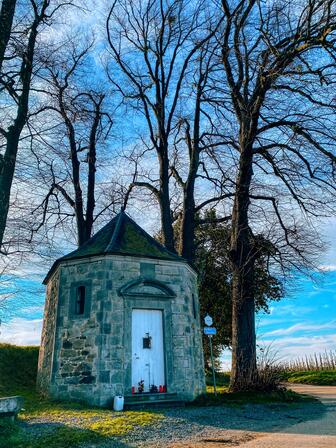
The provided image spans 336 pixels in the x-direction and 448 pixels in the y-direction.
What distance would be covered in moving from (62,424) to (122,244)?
19.8 feet

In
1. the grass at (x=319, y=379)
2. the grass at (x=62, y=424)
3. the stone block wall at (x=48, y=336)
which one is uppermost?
the stone block wall at (x=48, y=336)

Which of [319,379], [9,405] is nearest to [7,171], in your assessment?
[9,405]

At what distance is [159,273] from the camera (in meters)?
13.0

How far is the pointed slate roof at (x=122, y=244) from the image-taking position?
12789 mm

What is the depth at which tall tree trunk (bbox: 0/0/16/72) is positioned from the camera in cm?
1095

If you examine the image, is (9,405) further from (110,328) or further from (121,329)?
(121,329)

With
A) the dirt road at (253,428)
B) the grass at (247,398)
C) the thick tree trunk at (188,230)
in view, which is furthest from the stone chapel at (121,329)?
the thick tree trunk at (188,230)

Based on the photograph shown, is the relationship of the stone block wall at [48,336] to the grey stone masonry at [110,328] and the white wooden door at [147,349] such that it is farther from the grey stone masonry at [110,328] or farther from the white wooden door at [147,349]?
the white wooden door at [147,349]

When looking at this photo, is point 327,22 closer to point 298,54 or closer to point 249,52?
point 298,54

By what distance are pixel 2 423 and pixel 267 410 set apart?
263 inches

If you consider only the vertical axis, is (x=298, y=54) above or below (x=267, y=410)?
above

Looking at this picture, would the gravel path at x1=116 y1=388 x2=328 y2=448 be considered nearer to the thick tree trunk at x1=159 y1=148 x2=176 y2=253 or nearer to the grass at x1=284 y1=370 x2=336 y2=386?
the thick tree trunk at x1=159 y1=148 x2=176 y2=253

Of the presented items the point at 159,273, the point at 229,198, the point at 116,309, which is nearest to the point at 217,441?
the point at 116,309

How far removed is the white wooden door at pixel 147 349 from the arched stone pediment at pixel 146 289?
0.54m
